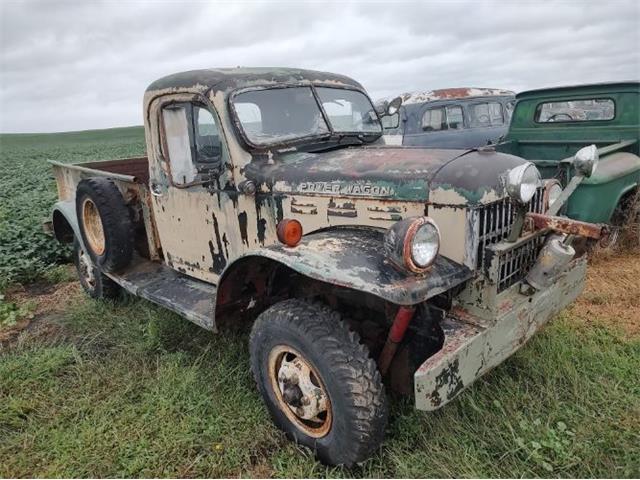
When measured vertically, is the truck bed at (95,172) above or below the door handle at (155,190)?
above

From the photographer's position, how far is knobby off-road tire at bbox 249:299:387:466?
2387mm

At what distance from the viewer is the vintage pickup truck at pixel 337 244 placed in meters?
2.38

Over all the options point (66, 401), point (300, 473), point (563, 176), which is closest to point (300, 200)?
point (300, 473)

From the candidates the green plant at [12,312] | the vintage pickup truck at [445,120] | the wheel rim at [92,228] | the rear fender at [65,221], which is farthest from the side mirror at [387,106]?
the vintage pickup truck at [445,120]

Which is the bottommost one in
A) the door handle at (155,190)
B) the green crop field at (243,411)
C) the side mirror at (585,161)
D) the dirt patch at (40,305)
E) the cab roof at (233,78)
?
the green crop field at (243,411)

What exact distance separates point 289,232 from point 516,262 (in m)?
1.21

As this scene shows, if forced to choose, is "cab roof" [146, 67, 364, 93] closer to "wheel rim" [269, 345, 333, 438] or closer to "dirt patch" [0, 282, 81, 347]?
"wheel rim" [269, 345, 333, 438]

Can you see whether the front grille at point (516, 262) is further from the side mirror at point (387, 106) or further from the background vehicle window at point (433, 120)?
the background vehicle window at point (433, 120)

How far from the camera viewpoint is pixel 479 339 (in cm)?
238

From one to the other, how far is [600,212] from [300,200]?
3.02m

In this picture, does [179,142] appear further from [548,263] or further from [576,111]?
[576,111]

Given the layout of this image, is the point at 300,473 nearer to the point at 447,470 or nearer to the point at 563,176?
the point at 447,470

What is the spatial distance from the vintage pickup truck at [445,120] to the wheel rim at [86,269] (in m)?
5.61

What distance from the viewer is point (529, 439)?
2615 mm
